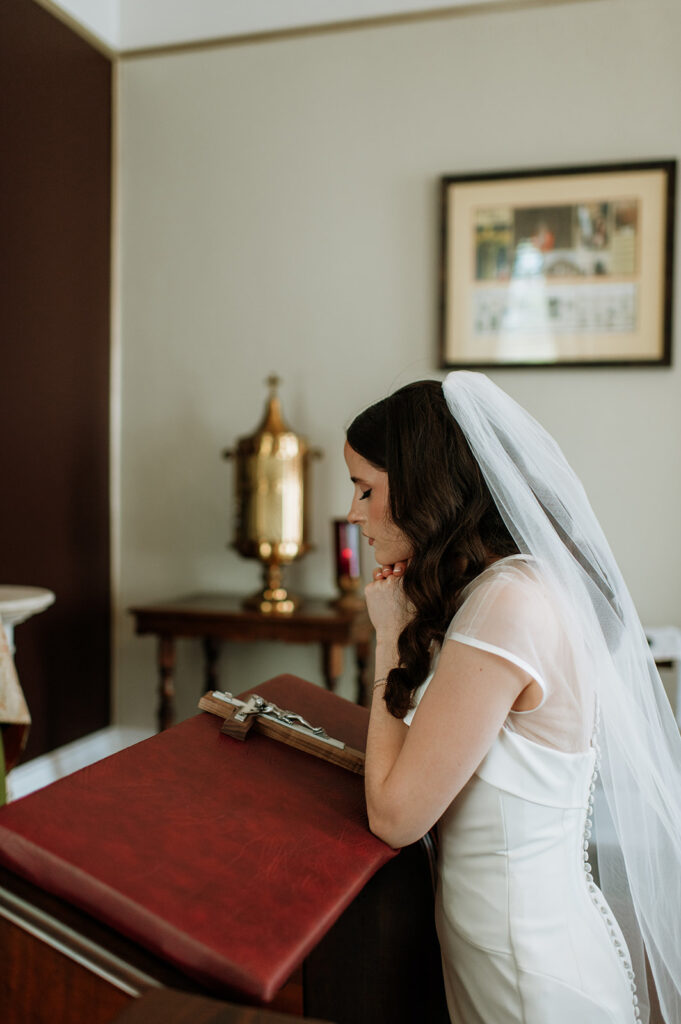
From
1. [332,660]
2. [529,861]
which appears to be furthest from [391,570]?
[332,660]

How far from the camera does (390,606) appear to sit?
4.99 feet

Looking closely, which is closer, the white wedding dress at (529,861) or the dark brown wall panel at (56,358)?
the white wedding dress at (529,861)

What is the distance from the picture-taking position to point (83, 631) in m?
3.86

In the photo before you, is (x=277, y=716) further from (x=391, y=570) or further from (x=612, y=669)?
(x=612, y=669)

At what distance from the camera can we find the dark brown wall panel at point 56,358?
333cm

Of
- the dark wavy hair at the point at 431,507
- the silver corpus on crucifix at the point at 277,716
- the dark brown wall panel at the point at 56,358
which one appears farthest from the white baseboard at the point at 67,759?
the dark wavy hair at the point at 431,507

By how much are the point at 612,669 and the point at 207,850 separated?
2.62ft

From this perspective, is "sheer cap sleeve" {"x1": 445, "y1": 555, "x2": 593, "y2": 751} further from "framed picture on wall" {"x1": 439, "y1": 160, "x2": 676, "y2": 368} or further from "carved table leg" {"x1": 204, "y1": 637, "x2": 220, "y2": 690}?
"carved table leg" {"x1": 204, "y1": 637, "x2": 220, "y2": 690}

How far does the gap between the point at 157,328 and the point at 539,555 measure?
9.59 ft

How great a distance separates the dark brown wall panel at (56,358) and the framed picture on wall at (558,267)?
5.04 ft

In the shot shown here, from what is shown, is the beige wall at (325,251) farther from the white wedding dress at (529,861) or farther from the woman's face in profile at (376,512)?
the white wedding dress at (529,861)

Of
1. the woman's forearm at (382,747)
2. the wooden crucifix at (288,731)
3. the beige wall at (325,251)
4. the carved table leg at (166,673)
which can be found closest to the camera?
the woman's forearm at (382,747)

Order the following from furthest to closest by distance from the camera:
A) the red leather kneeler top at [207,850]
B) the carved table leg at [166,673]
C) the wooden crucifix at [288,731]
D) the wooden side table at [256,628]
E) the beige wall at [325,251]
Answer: the carved table leg at [166,673] → the beige wall at [325,251] → the wooden side table at [256,628] → the wooden crucifix at [288,731] → the red leather kneeler top at [207,850]

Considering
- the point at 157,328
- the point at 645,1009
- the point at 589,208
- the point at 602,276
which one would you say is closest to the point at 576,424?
the point at 602,276
